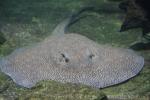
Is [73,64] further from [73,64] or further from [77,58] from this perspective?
[77,58]

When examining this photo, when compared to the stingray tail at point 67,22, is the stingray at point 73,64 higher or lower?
lower

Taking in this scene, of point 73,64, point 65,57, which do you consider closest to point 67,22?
point 65,57

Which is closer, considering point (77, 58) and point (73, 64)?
point (73, 64)

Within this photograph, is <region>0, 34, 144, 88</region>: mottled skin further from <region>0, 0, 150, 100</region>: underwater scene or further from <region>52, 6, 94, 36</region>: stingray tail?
<region>52, 6, 94, 36</region>: stingray tail

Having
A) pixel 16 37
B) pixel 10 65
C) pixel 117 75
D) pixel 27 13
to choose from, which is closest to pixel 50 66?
pixel 10 65

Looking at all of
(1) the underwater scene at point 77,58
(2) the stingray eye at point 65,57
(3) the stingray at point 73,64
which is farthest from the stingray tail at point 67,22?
(2) the stingray eye at point 65,57

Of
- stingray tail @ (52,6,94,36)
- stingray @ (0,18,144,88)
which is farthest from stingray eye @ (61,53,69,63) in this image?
stingray tail @ (52,6,94,36)

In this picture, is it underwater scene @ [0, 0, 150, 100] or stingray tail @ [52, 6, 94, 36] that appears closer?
underwater scene @ [0, 0, 150, 100]

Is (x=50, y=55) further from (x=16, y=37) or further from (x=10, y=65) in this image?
(x=16, y=37)

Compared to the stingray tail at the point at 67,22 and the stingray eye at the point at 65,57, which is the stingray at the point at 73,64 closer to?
the stingray eye at the point at 65,57
